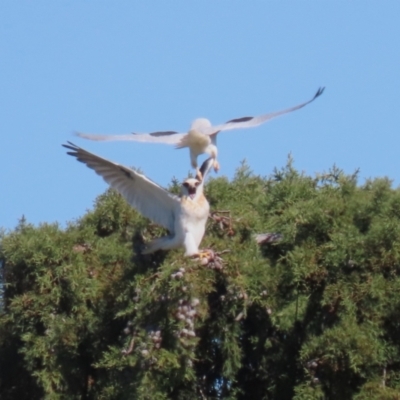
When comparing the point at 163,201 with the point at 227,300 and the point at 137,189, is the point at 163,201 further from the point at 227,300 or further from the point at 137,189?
the point at 227,300

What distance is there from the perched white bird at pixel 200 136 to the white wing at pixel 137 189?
347mm

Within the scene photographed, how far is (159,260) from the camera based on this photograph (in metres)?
10.9

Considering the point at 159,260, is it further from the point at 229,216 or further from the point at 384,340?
the point at 384,340

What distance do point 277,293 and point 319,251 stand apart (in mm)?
406

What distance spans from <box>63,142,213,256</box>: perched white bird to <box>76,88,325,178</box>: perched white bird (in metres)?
0.10

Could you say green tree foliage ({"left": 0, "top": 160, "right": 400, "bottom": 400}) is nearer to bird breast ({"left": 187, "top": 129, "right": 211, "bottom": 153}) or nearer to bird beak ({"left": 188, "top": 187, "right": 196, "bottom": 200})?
bird beak ({"left": 188, "top": 187, "right": 196, "bottom": 200})

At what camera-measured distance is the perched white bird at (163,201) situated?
1092 centimetres

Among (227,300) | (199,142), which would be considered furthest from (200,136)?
(227,300)

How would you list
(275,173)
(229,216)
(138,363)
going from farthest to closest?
(275,173) < (229,216) < (138,363)

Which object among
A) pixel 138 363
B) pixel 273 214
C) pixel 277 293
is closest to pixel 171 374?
pixel 138 363

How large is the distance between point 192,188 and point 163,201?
215 mm

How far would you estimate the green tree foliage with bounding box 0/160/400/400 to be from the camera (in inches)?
405

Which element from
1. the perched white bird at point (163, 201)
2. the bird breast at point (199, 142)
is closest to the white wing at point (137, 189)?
the perched white bird at point (163, 201)

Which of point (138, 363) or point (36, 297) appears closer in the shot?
point (138, 363)
